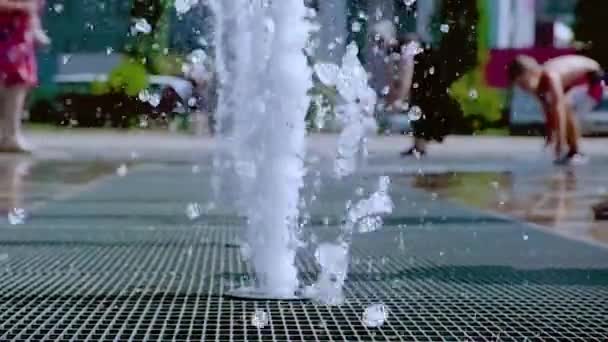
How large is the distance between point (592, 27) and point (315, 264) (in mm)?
24164

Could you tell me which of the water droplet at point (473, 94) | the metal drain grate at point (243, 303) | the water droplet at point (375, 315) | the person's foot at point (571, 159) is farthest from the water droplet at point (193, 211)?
the water droplet at point (473, 94)

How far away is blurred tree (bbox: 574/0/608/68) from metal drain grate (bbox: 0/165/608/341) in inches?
863

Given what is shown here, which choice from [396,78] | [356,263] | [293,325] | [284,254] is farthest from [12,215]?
[396,78]

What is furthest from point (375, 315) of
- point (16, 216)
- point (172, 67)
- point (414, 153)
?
point (414, 153)

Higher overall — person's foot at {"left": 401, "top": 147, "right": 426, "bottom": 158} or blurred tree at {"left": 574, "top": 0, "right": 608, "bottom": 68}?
blurred tree at {"left": 574, "top": 0, "right": 608, "bottom": 68}

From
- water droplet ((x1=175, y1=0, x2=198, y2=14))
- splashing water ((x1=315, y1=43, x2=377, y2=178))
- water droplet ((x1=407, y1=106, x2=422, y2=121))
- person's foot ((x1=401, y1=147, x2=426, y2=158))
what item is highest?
water droplet ((x1=175, y1=0, x2=198, y2=14))

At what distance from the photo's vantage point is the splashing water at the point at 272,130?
12.8 feet

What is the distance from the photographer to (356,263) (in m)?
4.55

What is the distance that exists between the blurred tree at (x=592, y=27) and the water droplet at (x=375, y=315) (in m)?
23.5

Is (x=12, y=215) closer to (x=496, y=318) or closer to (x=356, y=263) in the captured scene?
(x=356, y=263)

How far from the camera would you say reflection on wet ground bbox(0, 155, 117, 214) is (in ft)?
23.2

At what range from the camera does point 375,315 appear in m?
3.41

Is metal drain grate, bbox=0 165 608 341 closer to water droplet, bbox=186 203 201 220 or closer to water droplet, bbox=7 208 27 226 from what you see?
water droplet, bbox=7 208 27 226

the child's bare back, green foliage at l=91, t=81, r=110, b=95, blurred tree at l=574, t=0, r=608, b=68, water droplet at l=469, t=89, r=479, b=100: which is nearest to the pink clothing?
the child's bare back
